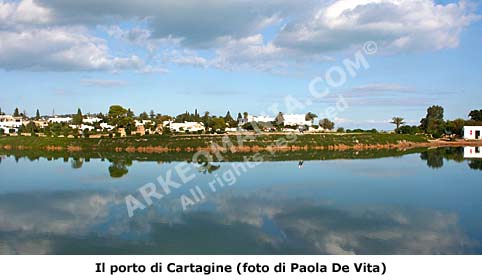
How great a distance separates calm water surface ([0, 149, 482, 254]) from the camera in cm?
786

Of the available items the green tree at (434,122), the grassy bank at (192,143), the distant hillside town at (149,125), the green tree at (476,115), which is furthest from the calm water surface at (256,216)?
the green tree at (476,115)

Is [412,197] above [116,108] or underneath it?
underneath

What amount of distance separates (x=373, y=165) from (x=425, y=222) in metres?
12.9

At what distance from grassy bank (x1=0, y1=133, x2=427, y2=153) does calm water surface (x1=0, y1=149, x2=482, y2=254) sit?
15077 mm

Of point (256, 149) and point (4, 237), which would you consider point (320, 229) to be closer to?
point (4, 237)

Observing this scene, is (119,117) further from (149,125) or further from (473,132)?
(473,132)

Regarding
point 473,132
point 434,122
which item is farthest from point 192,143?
point 434,122

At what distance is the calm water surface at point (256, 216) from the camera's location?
25.8 feet

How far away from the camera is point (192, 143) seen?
33406 mm

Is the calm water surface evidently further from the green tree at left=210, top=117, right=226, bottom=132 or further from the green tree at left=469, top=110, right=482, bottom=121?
the green tree at left=469, top=110, right=482, bottom=121

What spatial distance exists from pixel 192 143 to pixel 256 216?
2363cm

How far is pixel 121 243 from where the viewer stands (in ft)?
26.4

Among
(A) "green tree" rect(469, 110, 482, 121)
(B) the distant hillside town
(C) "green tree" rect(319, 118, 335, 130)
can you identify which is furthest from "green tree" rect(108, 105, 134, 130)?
(A) "green tree" rect(469, 110, 482, 121)

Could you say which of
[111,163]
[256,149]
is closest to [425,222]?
[111,163]
